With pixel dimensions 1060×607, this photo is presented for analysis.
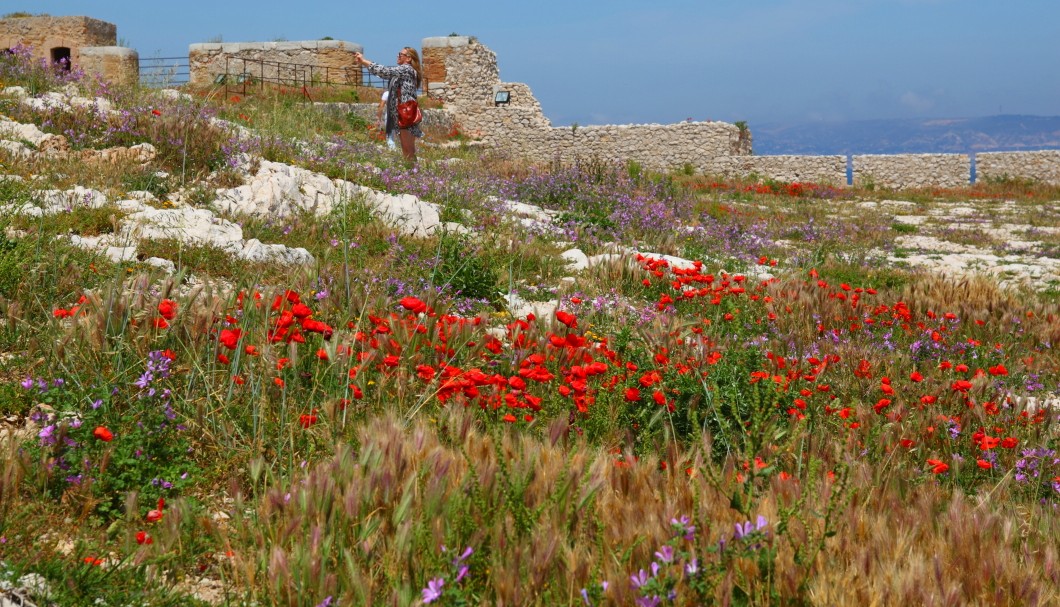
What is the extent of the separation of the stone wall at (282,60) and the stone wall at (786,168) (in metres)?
14.5

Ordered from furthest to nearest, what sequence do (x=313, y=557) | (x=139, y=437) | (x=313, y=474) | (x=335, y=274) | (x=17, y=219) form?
(x=335, y=274)
(x=17, y=219)
(x=139, y=437)
(x=313, y=474)
(x=313, y=557)

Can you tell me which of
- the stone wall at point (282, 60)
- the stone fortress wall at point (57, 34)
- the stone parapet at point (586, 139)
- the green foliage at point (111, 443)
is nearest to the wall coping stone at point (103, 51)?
the stone fortress wall at point (57, 34)

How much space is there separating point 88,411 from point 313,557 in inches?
58.1

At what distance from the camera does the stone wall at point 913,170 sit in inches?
1164

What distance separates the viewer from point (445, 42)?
32000 mm

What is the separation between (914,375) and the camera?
4.05 metres

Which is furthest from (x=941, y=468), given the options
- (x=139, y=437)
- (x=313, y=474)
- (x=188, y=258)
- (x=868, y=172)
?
(x=868, y=172)

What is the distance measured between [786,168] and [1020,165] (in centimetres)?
851

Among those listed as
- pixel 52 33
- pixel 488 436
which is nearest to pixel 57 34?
pixel 52 33

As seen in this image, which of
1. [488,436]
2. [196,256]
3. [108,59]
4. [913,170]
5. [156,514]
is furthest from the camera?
[913,170]

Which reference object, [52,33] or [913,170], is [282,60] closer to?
[52,33]

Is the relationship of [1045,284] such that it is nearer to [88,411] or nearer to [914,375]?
[914,375]

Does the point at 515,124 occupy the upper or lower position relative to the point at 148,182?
upper

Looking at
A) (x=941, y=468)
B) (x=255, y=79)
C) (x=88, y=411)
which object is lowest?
(x=941, y=468)
